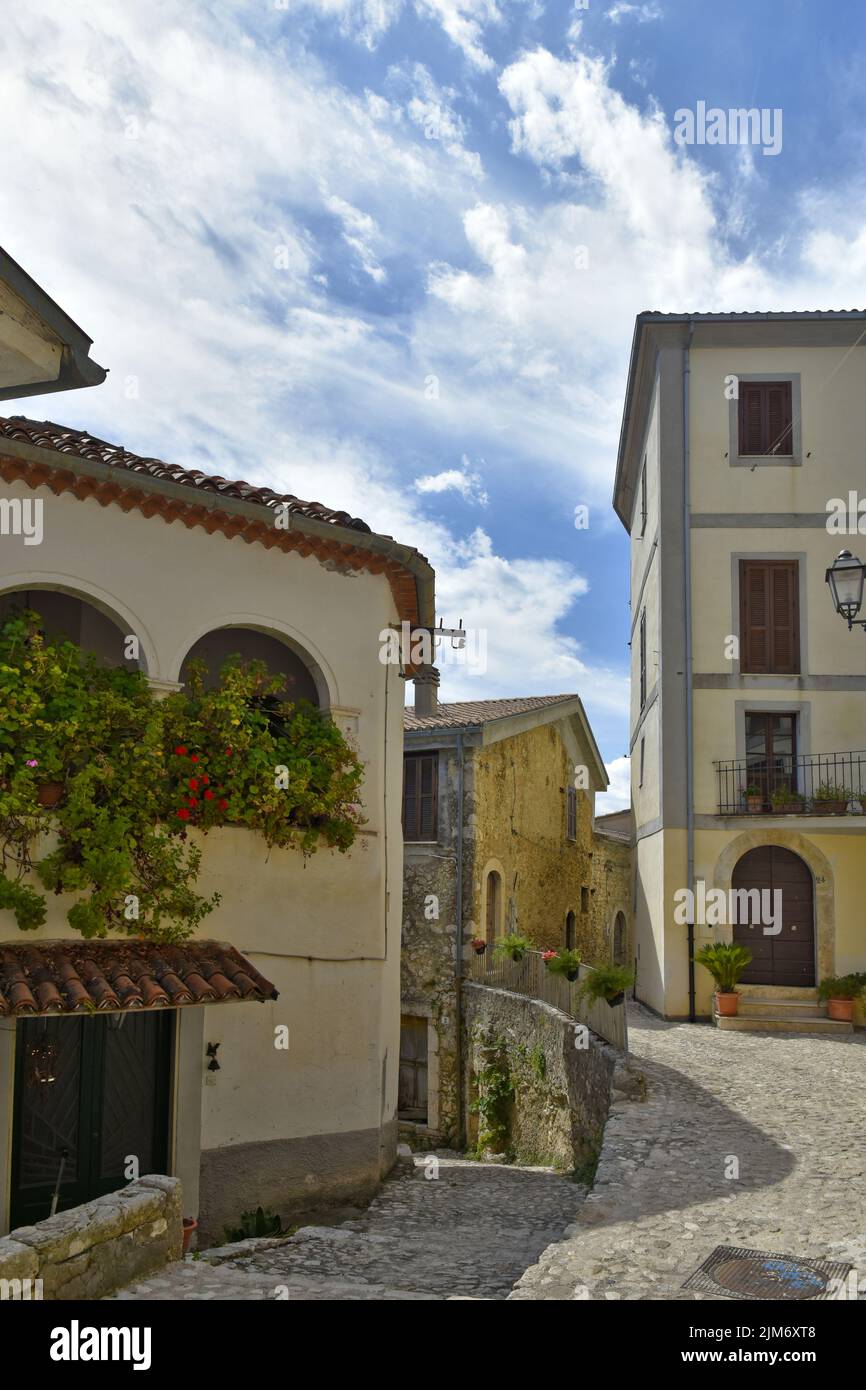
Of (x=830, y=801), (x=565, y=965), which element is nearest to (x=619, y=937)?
(x=830, y=801)

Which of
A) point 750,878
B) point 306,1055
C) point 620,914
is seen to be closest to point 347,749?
point 306,1055

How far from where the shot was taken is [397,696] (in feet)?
39.6

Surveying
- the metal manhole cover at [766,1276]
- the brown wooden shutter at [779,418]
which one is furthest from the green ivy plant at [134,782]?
the brown wooden shutter at [779,418]

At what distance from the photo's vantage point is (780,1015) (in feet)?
53.9

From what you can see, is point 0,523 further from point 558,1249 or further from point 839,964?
point 839,964

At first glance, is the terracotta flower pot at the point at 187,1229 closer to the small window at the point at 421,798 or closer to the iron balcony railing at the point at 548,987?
the iron balcony railing at the point at 548,987

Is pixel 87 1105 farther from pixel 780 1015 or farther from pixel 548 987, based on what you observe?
pixel 780 1015

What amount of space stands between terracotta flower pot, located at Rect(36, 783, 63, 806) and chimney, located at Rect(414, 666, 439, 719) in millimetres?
13557

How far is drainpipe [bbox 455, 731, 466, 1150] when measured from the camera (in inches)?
720

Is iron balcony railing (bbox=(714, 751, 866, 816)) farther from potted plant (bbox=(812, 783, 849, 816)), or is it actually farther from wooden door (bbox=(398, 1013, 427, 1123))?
wooden door (bbox=(398, 1013, 427, 1123))

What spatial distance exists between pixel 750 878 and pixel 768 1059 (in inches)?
173

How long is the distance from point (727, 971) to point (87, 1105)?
1039 cm

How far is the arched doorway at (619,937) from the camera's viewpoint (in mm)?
30969

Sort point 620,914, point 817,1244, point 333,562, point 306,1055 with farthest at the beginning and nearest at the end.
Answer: point 620,914 < point 333,562 < point 306,1055 < point 817,1244
